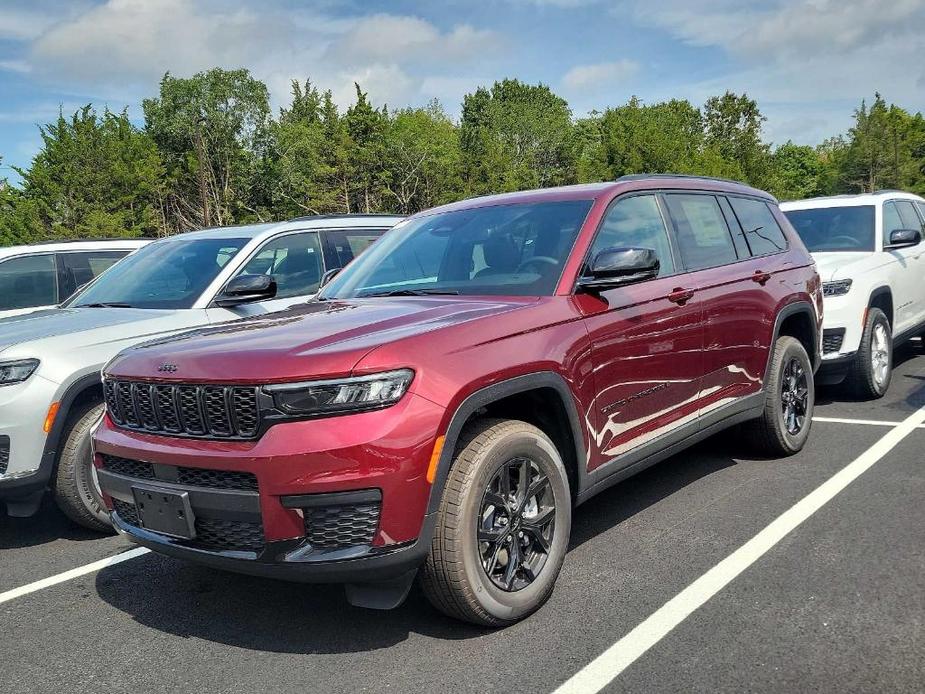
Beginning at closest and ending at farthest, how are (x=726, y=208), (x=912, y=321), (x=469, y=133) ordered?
(x=726, y=208) → (x=912, y=321) → (x=469, y=133)

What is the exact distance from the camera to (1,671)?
11.2ft

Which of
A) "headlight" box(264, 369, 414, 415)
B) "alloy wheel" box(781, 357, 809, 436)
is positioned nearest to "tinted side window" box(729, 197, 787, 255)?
"alloy wheel" box(781, 357, 809, 436)

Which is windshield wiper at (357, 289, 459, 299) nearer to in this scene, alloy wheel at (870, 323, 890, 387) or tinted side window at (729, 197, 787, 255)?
tinted side window at (729, 197, 787, 255)

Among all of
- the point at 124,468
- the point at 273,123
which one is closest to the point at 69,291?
the point at 124,468

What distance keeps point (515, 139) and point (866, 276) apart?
87.6 m

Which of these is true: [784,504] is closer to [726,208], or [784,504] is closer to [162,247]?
[726,208]

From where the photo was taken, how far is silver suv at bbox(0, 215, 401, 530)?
4.77 meters

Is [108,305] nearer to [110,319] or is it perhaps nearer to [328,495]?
[110,319]

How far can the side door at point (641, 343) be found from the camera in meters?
4.01

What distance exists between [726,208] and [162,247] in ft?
13.7

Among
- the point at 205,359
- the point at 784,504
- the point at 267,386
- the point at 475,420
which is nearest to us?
the point at 267,386

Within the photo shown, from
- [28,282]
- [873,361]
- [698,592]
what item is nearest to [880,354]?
[873,361]

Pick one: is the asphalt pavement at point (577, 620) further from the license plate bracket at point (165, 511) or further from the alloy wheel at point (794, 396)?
the alloy wheel at point (794, 396)

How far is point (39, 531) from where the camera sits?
5.45m
